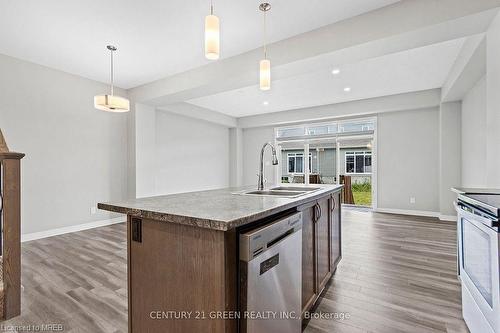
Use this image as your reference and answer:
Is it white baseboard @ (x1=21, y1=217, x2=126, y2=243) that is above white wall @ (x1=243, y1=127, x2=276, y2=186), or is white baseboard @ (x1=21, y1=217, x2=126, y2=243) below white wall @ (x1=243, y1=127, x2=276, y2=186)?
below

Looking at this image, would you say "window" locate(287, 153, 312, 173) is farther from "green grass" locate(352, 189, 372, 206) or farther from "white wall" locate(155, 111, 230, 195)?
"white wall" locate(155, 111, 230, 195)

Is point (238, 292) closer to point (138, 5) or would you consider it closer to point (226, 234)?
point (226, 234)

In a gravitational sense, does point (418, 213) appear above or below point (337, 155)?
below

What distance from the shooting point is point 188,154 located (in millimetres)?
6598

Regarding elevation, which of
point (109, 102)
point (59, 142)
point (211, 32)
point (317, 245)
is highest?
point (211, 32)

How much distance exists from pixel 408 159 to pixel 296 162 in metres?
2.94

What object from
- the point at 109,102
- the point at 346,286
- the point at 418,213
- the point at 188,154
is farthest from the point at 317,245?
the point at 188,154

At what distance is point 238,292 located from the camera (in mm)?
1047

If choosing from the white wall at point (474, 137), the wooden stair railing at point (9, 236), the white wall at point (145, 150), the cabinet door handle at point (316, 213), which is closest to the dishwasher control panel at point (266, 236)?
the cabinet door handle at point (316, 213)

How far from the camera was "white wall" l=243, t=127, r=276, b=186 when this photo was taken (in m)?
7.77

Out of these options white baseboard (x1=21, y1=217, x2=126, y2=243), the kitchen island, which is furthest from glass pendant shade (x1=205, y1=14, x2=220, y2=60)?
white baseboard (x1=21, y1=217, x2=126, y2=243)

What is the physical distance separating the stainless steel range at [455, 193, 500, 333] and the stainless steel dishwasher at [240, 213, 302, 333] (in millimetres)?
921

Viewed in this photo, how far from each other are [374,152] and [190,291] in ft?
19.8

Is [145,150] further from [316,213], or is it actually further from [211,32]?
[316,213]
